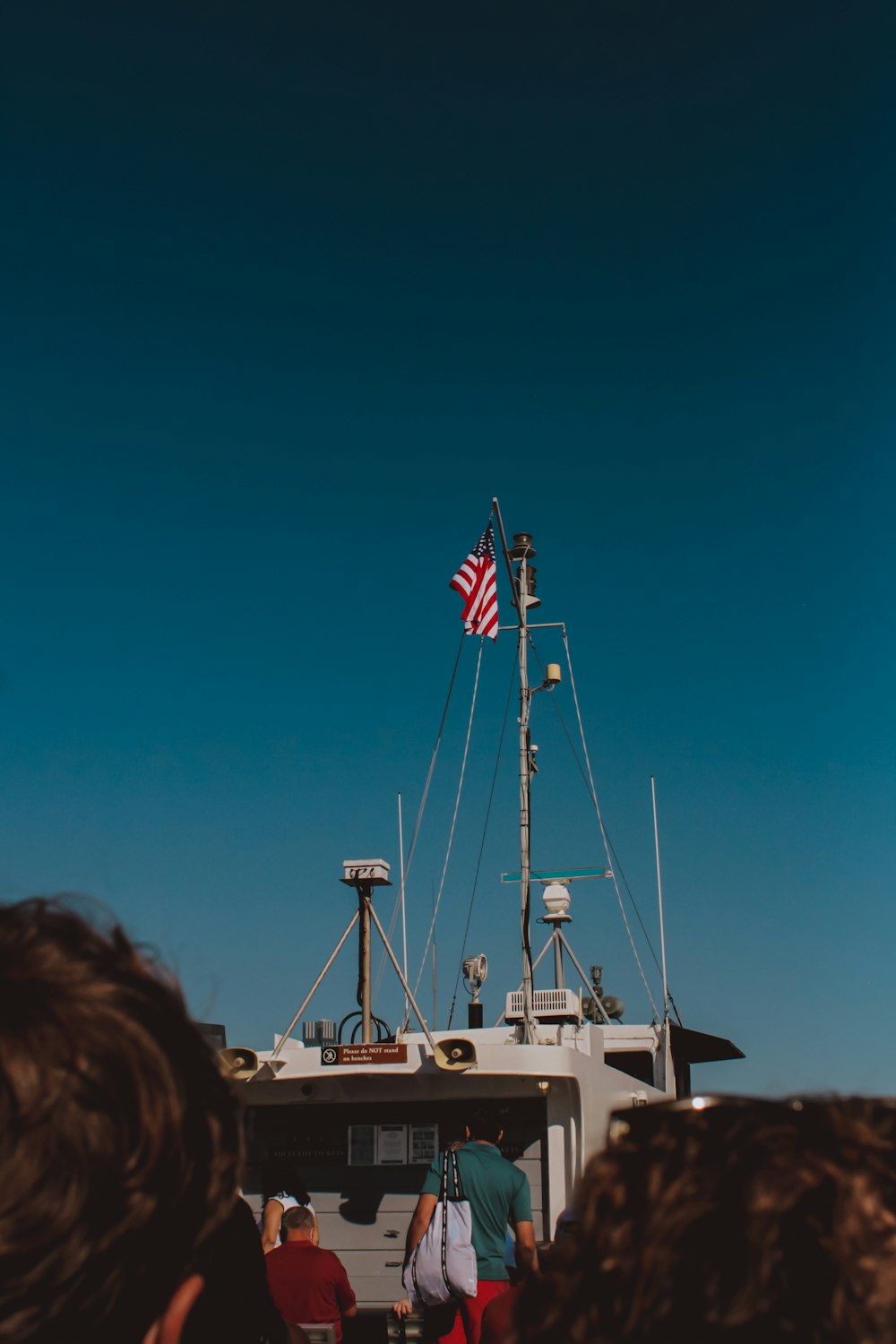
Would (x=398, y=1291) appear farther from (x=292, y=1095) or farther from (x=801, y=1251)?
(x=801, y=1251)

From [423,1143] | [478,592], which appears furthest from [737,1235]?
[478,592]

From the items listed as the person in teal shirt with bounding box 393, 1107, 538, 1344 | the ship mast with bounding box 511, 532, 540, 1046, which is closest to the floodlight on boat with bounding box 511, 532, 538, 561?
the ship mast with bounding box 511, 532, 540, 1046

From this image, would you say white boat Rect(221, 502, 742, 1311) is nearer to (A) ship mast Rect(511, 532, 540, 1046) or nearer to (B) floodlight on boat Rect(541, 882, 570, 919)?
(A) ship mast Rect(511, 532, 540, 1046)

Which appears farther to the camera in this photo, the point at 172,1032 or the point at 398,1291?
the point at 398,1291

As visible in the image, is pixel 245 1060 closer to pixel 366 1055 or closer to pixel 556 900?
pixel 366 1055

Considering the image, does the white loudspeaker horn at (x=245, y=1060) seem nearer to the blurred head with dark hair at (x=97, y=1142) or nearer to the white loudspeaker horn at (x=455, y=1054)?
the white loudspeaker horn at (x=455, y=1054)

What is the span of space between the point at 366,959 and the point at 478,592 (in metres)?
5.77

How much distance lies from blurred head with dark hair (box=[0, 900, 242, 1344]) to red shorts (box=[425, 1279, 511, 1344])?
5763mm

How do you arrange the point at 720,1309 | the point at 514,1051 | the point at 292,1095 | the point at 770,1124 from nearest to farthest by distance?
the point at 720,1309 → the point at 770,1124 → the point at 514,1051 → the point at 292,1095

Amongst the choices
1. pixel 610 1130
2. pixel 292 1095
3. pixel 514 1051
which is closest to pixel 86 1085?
pixel 610 1130

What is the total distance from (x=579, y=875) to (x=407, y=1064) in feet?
22.2

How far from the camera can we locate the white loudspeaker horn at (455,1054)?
9430 mm

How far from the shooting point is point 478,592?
15.6m

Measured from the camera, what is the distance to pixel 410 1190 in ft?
34.4
